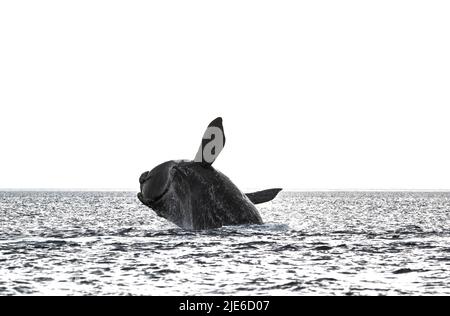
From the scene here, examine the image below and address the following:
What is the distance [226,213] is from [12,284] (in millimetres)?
9345

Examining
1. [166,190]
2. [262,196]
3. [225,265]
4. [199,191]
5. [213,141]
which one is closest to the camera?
[225,265]

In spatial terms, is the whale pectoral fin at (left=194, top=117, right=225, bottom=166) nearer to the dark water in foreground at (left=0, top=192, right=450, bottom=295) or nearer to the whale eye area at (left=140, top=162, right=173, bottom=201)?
the whale eye area at (left=140, top=162, right=173, bottom=201)

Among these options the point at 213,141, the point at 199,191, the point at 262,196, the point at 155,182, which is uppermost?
the point at 213,141

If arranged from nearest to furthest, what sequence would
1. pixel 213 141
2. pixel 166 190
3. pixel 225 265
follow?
pixel 225 265
pixel 213 141
pixel 166 190

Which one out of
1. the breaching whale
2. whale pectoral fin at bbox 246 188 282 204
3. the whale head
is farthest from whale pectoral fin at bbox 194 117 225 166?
whale pectoral fin at bbox 246 188 282 204

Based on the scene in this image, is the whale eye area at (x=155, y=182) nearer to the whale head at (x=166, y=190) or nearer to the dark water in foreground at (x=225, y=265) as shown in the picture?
the whale head at (x=166, y=190)

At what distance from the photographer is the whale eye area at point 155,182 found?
22766mm

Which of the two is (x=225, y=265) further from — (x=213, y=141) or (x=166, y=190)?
(x=213, y=141)

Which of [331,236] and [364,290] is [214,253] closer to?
[364,290]

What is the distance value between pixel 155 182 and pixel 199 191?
5.37 feet

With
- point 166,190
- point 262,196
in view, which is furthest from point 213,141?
point 262,196

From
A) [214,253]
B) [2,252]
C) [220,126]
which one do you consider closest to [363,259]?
[214,253]

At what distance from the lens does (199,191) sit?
76.7 feet

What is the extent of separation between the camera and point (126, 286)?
54.5ft
